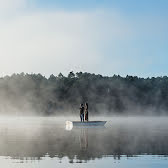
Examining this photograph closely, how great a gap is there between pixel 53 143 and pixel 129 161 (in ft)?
29.0

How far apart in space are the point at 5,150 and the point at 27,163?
5438 mm

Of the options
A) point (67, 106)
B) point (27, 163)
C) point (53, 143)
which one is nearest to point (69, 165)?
point (27, 163)

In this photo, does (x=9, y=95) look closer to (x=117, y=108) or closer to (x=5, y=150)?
(x=117, y=108)

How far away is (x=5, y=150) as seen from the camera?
2433 centimetres

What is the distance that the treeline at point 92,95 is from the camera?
123062 millimetres

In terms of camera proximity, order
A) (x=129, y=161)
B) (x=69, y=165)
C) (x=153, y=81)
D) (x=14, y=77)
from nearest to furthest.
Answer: (x=69, y=165) → (x=129, y=161) → (x=153, y=81) → (x=14, y=77)

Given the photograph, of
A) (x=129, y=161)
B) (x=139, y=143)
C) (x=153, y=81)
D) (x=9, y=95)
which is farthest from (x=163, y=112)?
(x=129, y=161)

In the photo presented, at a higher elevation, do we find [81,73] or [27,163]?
[81,73]

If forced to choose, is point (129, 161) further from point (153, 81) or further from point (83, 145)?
point (153, 81)

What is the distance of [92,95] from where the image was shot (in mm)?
124938

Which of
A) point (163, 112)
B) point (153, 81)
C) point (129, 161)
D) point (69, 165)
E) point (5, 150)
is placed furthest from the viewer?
point (153, 81)

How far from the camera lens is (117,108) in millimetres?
123375

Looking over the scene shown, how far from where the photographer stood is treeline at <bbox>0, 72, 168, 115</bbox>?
123 metres

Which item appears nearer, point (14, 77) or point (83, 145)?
point (83, 145)
